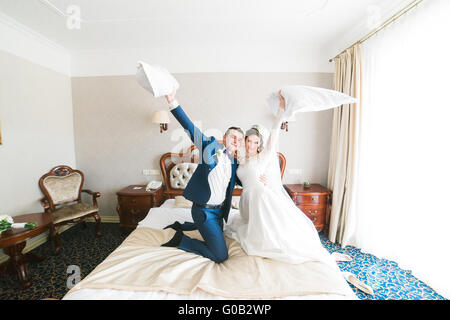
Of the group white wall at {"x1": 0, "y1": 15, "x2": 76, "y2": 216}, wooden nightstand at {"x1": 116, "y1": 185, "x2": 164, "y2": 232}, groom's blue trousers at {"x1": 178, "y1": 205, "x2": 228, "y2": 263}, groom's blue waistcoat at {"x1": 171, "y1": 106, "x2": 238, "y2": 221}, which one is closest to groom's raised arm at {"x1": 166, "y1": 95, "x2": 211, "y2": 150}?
groom's blue waistcoat at {"x1": 171, "y1": 106, "x2": 238, "y2": 221}

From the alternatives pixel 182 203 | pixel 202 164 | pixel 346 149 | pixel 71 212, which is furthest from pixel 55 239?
pixel 346 149

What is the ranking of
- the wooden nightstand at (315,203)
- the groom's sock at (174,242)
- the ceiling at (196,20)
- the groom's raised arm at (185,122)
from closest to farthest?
1. the groom's raised arm at (185,122)
2. the groom's sock at (174,242)
3. the ceiling at (196,20)
4. the wooden nightstand at (315,203)

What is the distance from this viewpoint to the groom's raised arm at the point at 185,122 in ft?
4.82

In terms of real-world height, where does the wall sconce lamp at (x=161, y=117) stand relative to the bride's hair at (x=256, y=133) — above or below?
above

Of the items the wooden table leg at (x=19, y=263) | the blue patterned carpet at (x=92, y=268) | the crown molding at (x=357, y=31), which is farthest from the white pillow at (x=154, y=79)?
the crown molding at (x=357, y=31)

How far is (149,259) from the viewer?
58.5 inches

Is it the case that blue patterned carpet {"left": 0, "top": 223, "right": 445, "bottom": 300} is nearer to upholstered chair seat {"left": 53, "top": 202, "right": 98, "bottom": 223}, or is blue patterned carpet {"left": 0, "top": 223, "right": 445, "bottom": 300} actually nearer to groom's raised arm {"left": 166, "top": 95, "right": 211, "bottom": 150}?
upholstered chair seat {"left": 53, "top": 202, "right": 98, "bottom": 223}

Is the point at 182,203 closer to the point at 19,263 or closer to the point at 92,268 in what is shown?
the point at 92,268

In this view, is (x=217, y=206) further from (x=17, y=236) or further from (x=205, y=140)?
(x=17, y=236)

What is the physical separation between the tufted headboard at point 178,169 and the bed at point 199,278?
5.18ft

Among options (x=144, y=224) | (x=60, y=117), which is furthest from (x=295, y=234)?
(x=60, y=117)

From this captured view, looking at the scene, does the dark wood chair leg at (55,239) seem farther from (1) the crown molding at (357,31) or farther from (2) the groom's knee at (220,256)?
(1) the crown molding at (357,31)

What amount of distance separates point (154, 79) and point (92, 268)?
250 centimetres
